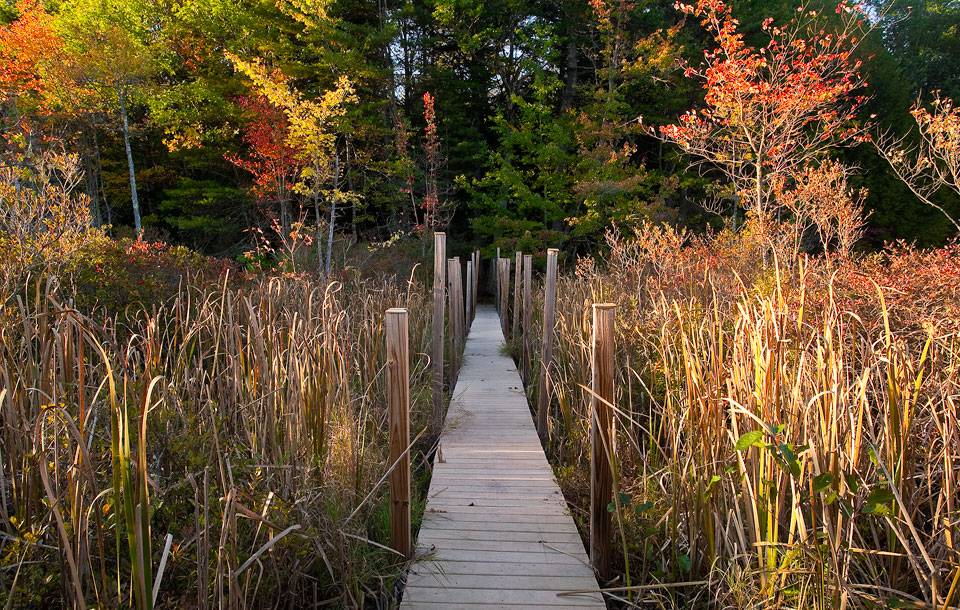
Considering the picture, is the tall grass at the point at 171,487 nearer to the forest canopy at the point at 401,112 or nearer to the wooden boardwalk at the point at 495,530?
the wooden boardwalk at the point at 495,530

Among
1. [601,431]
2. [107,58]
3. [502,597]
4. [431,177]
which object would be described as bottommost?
[502,597]

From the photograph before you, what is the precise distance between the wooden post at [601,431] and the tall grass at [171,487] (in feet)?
2.28

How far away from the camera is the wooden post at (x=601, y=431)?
1929 millimetres

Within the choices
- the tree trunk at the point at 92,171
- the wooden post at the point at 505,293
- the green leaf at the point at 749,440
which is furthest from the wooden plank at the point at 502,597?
the tree trunk at the point at 92,171

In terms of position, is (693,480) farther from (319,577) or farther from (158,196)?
(158,196)

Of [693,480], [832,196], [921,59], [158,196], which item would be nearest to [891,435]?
[693,480]

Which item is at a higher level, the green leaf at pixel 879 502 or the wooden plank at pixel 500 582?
the green leaf at pixel 879 502

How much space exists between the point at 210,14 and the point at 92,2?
2140 mm

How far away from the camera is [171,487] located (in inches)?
50.2

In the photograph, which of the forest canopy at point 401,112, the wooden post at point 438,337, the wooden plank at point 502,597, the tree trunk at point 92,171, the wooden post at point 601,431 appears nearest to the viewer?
the wooden plank at point 502,597

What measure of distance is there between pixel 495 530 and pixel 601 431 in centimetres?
69

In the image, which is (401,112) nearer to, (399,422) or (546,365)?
(546,365)

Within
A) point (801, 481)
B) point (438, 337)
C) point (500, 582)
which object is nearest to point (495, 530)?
point (500, 582)

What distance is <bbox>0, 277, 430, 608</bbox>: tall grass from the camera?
1.18 m
